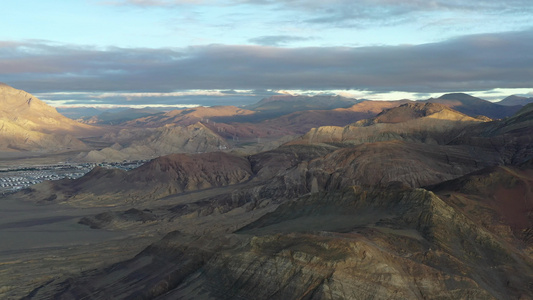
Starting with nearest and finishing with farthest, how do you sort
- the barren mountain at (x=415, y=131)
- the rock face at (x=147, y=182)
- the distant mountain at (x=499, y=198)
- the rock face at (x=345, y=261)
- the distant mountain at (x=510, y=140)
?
1. the rock face at (x=345, y=261)
2. the distant mountain at (x=499, y=198)
3. the distant mountain at (x=510, y=140)
4. the rock face at (x=147, y=182)
5. the barren mountain at (x=415, y=131)

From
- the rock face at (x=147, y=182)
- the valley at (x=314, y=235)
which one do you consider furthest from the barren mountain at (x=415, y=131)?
the rock face at (x=147, y=182)

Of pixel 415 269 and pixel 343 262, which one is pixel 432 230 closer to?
pixel 415 269

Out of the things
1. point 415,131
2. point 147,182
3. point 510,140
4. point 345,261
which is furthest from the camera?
point 415,131

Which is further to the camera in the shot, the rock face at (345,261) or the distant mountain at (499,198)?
the distant mountain at (499,198)

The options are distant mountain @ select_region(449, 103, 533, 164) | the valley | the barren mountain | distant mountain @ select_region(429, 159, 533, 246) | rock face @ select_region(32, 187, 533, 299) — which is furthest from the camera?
the barren mountain

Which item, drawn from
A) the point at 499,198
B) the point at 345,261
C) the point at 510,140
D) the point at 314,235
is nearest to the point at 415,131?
the point at 510,140

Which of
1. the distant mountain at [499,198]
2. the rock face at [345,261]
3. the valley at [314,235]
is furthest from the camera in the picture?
the distant mountain at [499,198]

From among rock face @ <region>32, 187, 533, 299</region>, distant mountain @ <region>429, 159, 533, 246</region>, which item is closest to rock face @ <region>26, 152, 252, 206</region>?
rock face @ <region>32, 187, 533, 299</region>

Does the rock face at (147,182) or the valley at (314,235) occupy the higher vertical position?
the valley at (314,235)

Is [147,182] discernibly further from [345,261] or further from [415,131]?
[345,261]

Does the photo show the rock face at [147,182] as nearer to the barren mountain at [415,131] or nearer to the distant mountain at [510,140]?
the barren mountain at [415,131]

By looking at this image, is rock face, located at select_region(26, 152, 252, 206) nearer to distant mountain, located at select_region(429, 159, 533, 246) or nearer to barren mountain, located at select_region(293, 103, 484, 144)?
barren mountain, located at select_region(293, 103, 484, 144)
